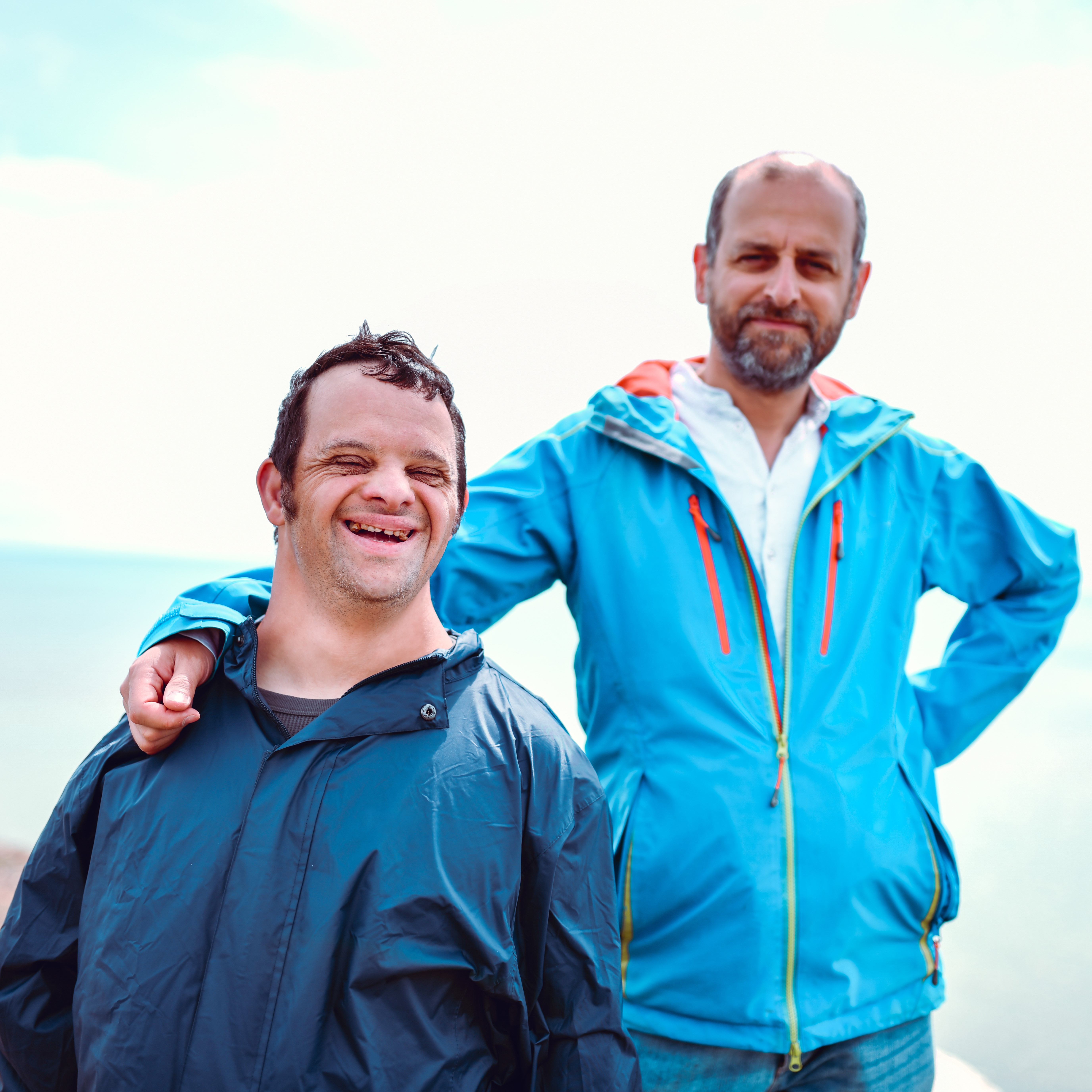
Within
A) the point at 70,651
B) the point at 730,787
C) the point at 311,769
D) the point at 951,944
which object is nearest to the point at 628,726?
the point at 730,787

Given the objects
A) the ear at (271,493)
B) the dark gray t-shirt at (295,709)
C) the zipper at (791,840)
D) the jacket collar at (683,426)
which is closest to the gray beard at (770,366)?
the jacket collar at (683,426)

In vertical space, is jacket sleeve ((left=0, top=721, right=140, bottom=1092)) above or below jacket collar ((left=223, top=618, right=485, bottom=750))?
below

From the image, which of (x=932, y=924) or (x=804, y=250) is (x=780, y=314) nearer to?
(x=804, y=250)

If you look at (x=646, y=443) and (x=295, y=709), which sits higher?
(x=646, y=443)

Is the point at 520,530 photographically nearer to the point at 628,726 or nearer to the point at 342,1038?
the point at 628,726

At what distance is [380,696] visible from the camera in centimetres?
140

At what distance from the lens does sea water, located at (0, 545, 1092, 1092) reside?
4496mm

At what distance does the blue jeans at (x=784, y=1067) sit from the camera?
1739 mm

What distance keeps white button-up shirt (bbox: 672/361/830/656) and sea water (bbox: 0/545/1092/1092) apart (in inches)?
25.4

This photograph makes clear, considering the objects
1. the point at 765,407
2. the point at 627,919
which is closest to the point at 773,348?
the point at 765,407

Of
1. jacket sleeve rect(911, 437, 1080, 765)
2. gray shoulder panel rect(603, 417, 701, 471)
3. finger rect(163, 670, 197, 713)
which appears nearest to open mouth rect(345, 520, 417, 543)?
finger rect(163, 670, 197, 713)

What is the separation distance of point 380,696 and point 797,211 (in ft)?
4.72

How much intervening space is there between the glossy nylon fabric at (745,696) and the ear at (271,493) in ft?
0.57

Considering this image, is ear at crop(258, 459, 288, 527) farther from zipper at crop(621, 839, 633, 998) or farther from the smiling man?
zipper at crop(621, 839, 633, 998)
